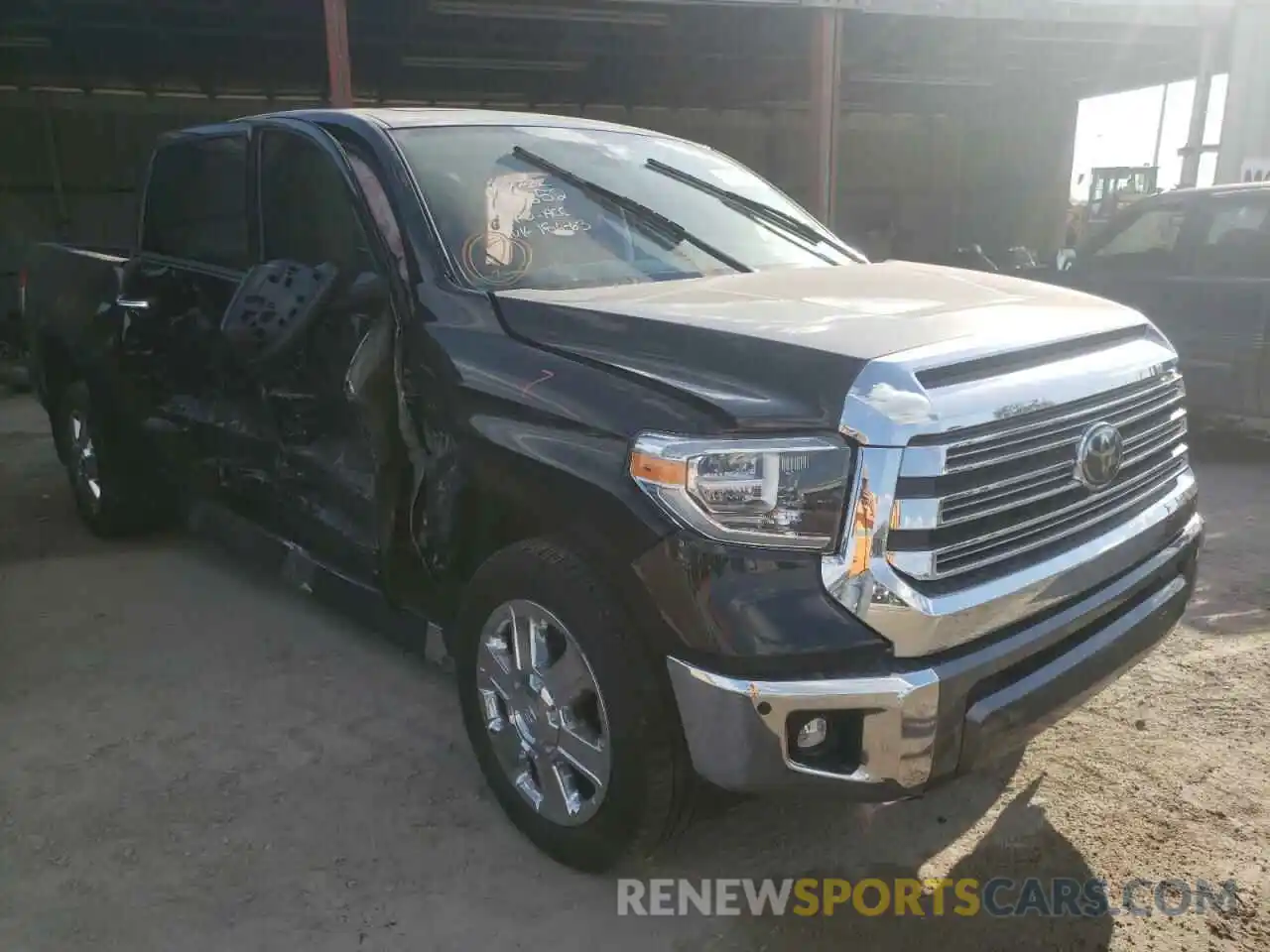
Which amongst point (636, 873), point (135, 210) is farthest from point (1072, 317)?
point (135, 210)

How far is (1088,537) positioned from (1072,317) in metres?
0.59

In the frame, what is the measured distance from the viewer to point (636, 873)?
2.59 metres

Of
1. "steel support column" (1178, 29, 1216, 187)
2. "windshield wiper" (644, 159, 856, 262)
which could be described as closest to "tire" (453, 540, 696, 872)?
"windshield wiper" (644, 159, 856, 262)

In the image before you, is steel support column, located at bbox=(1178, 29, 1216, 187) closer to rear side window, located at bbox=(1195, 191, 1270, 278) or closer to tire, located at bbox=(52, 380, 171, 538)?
rear side window, located at bbox=(1195, 191, 1270, 278)

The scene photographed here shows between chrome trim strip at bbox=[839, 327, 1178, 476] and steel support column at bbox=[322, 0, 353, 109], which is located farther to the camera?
steel support column at bbox=[322, 0, 353, 109]

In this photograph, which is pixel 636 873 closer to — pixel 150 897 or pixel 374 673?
pixel 150 897

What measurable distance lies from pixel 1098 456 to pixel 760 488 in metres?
0.89

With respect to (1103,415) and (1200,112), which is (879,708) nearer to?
(1103,415)

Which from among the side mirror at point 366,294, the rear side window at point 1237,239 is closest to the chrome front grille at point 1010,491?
the side mirror at point 366,294

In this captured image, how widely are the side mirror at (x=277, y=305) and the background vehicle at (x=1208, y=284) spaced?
547cm

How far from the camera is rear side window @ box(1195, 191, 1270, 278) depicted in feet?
20.0

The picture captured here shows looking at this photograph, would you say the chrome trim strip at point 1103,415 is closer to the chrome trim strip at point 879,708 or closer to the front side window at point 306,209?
the chrome trim strip at point 879,708

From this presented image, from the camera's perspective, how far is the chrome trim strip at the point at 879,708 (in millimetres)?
2006

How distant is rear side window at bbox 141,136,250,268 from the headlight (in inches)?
94.3
